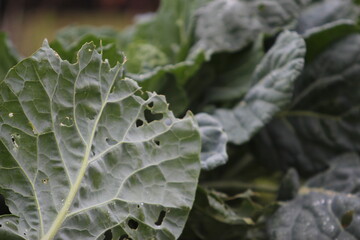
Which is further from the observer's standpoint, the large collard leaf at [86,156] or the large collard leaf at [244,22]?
the large collard leaf at [244,22]

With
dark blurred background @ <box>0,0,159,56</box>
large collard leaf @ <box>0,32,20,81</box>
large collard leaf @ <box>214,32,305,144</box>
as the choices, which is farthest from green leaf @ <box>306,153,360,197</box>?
dark blurred background @ <box>0,0,159,56</box>

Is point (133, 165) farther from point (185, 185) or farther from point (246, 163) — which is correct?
point (246, 163)

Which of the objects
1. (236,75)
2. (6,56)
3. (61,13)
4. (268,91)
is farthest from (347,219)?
(61,13)

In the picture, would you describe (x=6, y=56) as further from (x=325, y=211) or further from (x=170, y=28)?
(x=325, y=211)

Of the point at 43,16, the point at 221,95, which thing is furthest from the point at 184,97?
the point at 43,16

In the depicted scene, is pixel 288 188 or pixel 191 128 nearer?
pixel 191 128

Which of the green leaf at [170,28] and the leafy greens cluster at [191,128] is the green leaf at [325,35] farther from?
the green leaf at [170,28]

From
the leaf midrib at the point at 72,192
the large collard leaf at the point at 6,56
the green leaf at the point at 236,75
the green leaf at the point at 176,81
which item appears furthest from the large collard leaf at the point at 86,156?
the large collard leaf at the point at 6,56
